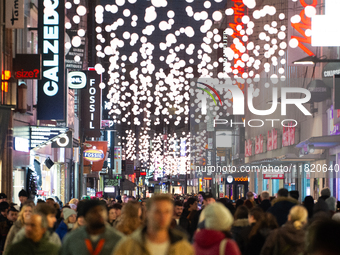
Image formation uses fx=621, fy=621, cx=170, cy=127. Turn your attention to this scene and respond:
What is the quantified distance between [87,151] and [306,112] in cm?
1587

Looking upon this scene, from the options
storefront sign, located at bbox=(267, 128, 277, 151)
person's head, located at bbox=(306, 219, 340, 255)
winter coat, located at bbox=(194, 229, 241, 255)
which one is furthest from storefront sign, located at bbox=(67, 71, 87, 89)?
person's head, located at bbox=(306, 219, 340, 255)

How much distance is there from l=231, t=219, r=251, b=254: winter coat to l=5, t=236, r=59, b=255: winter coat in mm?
2964

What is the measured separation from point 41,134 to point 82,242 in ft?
64.7

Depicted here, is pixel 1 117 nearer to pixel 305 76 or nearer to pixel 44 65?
pixel 44 65

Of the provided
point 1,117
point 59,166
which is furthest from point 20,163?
point 59,166

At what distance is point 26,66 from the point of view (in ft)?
69.6

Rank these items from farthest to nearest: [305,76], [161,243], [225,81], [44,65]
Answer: [225,81], [305,76], [44,65], [161,243]

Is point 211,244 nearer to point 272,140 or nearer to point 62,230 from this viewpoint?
point 62,230

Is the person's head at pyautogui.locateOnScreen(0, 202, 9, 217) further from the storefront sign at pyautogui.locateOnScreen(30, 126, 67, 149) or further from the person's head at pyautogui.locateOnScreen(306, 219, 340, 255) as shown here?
the storefront sign at pyautogui.locateOnScreen(30, 126, 67, 149)

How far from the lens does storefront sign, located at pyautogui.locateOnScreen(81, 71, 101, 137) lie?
44375 millimetres

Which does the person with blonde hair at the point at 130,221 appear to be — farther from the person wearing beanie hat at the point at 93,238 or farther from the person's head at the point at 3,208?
the person's head at the point at 3,208

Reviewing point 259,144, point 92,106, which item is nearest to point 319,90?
point 92,106

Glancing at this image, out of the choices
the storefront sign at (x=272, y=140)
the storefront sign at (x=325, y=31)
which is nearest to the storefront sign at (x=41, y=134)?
the storefront sign at (x=325, y=31)

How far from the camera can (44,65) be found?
22.9 meters
